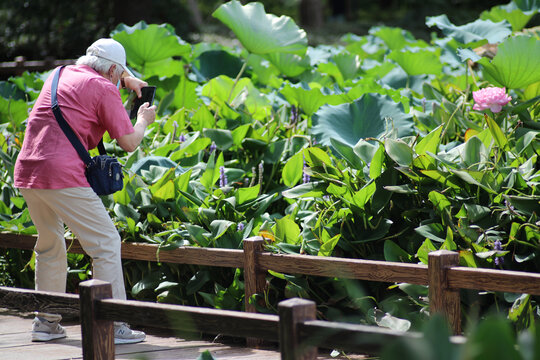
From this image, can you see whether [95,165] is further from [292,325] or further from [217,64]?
[217,64]

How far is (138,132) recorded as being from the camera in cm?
337

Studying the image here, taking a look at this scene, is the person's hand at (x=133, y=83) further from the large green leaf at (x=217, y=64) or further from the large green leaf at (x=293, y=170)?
the large green leaf at (x=217, y=64)

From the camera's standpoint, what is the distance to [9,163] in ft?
15.9

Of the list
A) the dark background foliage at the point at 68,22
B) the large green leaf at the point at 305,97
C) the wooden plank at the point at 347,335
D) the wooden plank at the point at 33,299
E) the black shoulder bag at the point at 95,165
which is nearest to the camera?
the wooden plank at the point at 347,335

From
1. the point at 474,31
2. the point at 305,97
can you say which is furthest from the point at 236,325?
the point at 474,31

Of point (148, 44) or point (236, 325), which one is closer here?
point (236, 325)

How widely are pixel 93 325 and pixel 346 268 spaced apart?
4.54ft

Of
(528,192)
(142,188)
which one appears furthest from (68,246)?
(528,192)

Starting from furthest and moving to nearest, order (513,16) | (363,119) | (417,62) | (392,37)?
1. (392,37)
2. (513,16)
3. (417,62)
4. (363,119)

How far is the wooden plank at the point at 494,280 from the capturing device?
9.32 ft

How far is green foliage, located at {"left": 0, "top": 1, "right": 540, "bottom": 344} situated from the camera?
3449mm

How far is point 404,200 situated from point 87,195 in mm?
1553

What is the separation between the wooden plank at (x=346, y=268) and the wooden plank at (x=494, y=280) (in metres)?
0.15

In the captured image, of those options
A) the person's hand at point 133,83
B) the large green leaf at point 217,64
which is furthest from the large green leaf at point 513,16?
the person's hand at point 133,83
